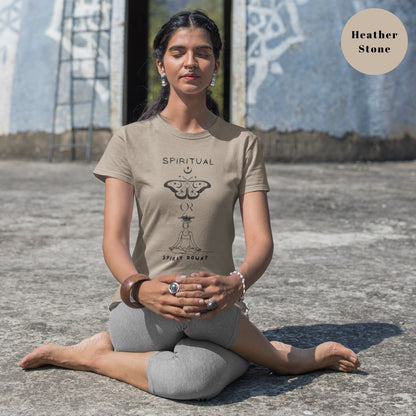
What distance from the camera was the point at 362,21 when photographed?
32.6 ft

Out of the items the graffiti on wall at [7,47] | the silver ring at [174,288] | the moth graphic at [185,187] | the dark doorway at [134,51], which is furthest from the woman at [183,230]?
the graffiti on wall at [7,47]

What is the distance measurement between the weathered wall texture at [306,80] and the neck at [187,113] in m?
7.72

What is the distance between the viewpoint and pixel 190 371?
2051 mm

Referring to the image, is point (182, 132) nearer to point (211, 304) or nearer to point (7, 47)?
point (211, 304)

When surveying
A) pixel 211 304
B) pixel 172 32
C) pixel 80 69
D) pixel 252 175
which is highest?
pixel 80 69

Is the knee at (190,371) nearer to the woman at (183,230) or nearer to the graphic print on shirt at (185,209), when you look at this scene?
the woman at (183,230)

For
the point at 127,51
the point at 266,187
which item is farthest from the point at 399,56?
the point at 266,187

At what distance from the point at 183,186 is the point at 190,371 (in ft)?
1.94

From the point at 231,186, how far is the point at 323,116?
8065 mm

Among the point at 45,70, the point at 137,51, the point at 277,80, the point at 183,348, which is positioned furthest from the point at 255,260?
the point at 137,51

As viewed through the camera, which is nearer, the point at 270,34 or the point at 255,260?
the point at 255,260

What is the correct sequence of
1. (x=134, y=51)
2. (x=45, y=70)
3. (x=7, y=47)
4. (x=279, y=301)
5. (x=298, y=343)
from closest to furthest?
(x=298, y=343) → (x=279, y=301) → (x=45, y=70) → (x=7, y=47) → (x=134, y=51)

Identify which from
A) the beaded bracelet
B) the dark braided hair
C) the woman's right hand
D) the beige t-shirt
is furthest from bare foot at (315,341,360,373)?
the dark braided hair

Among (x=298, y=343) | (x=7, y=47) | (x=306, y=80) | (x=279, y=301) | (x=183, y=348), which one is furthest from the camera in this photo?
(x=7, y=47)
